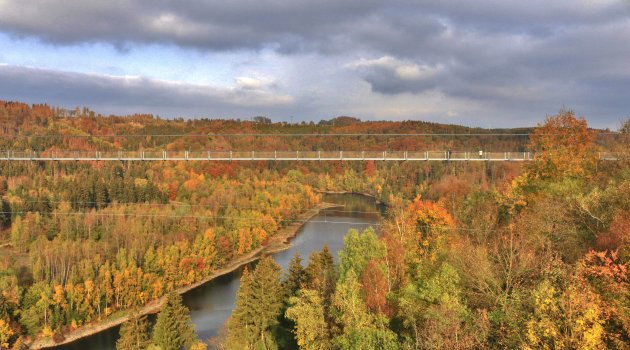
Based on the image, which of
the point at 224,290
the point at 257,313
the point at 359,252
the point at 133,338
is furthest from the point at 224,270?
the point at 359,252

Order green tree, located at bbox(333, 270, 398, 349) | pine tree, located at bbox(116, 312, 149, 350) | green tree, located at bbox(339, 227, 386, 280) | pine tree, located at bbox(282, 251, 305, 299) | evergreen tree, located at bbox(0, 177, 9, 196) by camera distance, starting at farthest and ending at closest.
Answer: evergreen tree, located at bbox(0, 177, 9, 196), pine tree, located at bbox(282, 251, 305, 299), pine tree, located at bbox(116, 312, 149, 350), green tree, located at bbox(339, 227, 386, 280), green tree, located at bbox(333, 270, 398, 349)

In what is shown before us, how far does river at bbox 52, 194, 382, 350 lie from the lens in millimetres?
16484

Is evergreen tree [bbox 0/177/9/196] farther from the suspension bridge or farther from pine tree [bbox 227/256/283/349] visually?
pine tree [bbox 227/256/283/349]

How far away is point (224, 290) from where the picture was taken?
21.5 m

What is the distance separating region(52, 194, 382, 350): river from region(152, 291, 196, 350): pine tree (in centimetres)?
229

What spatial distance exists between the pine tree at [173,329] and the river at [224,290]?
2.29 metres

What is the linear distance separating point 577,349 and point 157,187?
104 ft

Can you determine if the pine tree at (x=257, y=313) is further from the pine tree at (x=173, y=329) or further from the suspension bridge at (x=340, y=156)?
the suspension bridge at (x=340, y=156)

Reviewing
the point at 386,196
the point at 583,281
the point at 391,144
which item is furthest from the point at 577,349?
the point at 386,196

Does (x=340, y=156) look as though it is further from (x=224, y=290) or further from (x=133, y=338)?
(x=224, y=290)

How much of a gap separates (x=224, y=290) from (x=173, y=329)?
829 cm

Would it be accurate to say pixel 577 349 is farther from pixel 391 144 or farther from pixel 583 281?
pixel 391 144

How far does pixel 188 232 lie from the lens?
27.6 meters

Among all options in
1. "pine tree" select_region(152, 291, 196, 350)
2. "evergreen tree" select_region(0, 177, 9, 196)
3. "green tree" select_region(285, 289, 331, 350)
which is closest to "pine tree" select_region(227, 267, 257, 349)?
"pine tree" select_region(152, 291, 196, 350)
